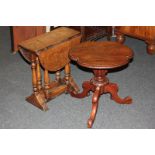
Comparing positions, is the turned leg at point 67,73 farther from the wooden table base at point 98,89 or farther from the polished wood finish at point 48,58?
the wooden table base at point 98,89

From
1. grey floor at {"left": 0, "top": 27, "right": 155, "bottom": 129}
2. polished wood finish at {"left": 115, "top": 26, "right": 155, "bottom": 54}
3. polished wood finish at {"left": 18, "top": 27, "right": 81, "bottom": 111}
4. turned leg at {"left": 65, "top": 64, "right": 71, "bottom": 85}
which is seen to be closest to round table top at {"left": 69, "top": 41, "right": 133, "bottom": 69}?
polished wood finish at {"left": 18, "top": 27, "right": 81, "bottom": 111}

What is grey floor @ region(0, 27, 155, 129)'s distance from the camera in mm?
2896

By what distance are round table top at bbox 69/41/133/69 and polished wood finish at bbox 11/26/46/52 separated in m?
1.63

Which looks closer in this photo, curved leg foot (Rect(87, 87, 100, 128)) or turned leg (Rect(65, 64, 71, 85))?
curved leg foot (Rect(87, 87, 100, 128))

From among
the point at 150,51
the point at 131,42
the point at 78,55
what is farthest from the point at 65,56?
the point at 131,42

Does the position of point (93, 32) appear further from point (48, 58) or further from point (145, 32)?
point (48, 58)

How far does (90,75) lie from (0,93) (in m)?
1.14

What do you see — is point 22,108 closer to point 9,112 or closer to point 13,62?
point 9,112

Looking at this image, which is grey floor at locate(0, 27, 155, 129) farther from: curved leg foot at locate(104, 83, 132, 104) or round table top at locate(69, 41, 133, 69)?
round table top at locate(69, 41, 133, 69)

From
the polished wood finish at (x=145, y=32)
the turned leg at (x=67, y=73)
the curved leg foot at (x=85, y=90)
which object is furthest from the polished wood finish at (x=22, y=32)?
the curved leg foot at (x=85, y=90)

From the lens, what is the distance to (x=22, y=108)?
10.3 feet

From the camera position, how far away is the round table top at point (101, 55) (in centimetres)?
266

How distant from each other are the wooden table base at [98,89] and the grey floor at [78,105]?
2.5 inches

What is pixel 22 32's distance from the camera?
4.43m
